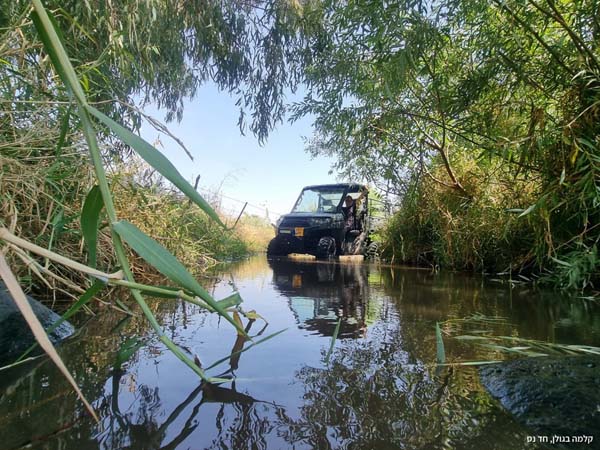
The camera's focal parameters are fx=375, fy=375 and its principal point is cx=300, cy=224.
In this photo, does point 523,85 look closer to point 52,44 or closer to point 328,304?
point 328,304

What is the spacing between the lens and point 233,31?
536 centimetres

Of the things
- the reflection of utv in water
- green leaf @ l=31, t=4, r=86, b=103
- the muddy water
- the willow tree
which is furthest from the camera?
the willow tree

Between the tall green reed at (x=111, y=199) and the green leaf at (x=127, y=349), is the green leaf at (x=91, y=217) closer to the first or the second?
the tall green reed at (x=111, y=199)

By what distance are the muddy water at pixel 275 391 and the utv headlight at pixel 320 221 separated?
5720 mm

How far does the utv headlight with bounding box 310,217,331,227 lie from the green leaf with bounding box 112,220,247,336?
7.14 meters

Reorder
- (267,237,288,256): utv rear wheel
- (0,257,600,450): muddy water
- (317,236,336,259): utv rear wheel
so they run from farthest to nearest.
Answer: (267,237,288,256): utv rear wheel → (317,236,336,259): utv rear wheel → (0,257,600,450): muddy water

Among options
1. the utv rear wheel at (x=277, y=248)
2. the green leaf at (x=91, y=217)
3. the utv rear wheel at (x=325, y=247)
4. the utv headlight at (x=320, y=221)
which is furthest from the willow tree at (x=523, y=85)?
the utv rear wheel at (x=277, y=248)

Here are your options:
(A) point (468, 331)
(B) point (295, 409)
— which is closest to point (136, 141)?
(B) point (295, 409)

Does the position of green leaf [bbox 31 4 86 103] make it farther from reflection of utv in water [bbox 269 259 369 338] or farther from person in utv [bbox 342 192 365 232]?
person in utv [bbox 342 192 365 232]

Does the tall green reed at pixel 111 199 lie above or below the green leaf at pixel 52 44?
below

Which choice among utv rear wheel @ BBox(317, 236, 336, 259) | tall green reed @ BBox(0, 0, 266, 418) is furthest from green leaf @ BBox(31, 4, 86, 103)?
utv rear wheel @ BBox(317, 236, 336, 259)

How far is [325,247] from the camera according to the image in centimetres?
778

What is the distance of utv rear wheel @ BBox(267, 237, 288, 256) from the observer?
8.10m

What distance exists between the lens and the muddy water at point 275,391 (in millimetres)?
782
